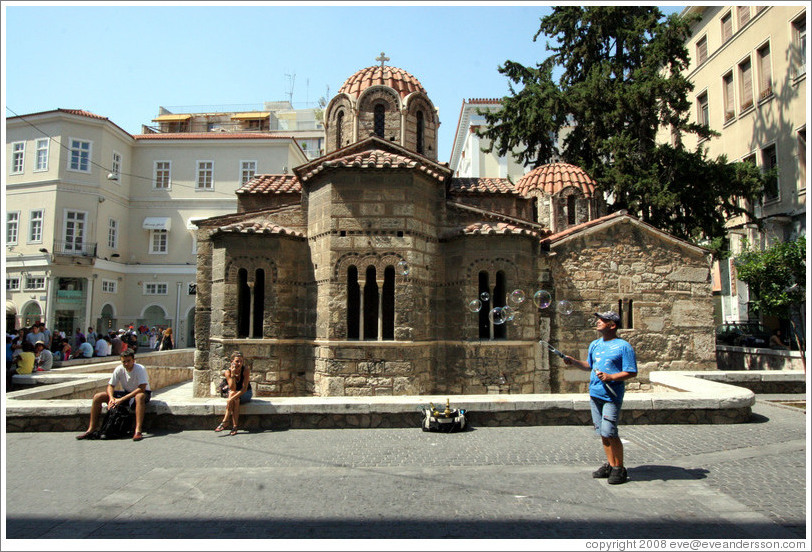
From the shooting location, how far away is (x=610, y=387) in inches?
219

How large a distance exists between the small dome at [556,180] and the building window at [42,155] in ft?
74.5

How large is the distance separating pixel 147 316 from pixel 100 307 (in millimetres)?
2582

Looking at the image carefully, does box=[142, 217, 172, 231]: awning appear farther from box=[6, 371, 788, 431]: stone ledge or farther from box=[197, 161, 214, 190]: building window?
box=[6, 371, 788, 431]: stone ledge

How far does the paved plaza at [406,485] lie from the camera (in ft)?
14.4

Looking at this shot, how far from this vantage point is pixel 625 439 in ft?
23.5

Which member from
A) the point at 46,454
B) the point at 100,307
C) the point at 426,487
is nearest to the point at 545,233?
the point at 426,487

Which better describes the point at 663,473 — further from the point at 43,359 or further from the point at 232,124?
the point at 232,124

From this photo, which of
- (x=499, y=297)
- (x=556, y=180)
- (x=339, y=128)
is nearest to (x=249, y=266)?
(x=499, y=297)

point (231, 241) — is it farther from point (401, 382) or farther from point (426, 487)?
point (426, 487)

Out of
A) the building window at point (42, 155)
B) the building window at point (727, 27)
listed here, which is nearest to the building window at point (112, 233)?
the building window at point (42, 155)

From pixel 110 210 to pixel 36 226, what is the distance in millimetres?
3247

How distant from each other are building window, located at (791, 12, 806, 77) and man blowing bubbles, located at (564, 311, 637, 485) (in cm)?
1827

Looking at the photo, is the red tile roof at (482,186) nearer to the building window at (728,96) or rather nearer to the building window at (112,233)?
the building window at (728,96)

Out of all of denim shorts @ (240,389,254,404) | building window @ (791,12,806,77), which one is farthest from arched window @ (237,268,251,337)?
Answer: building window @ (791,12,806,77)
